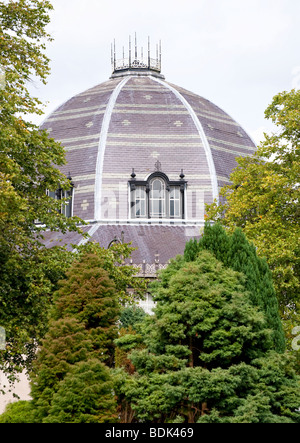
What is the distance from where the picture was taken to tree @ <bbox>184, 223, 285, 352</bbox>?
22719mm

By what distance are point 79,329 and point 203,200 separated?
3358 cm

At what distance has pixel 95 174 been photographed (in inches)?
2160

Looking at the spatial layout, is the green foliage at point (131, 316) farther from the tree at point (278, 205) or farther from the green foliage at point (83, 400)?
the green foliage at point (83, 400)

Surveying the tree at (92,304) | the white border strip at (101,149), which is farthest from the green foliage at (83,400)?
the white border strip at (101,149)

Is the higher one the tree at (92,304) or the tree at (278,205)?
the tree at (278,205)

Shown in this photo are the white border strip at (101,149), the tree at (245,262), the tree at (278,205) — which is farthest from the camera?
the white border strip at (101,149)

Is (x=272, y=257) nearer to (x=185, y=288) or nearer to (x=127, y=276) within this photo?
(x=127, y=276)

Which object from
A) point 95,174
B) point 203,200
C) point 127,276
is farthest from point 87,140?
point 127,276

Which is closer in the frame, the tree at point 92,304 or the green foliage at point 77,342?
the green foliage at point 77,342

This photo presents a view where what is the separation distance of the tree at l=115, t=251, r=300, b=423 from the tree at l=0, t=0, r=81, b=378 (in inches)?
185

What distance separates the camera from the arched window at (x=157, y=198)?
5391cm

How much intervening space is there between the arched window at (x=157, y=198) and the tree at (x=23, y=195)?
27.4 m

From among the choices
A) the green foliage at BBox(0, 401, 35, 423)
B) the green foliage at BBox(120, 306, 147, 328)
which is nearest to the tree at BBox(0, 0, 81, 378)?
the green foliage at BBox(0, 401, 35, 423)

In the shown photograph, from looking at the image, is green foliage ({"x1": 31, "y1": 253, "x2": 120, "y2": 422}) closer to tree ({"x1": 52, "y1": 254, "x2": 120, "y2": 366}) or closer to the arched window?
tree ({"x1": 52, "y1": 254, "x2": 120, "y2": 366})
